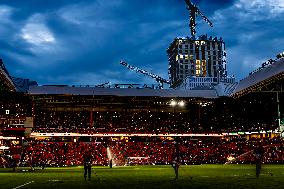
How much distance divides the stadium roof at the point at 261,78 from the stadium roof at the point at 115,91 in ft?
23.8

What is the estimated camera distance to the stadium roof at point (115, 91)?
178 ft

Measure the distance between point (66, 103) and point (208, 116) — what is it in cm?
2505

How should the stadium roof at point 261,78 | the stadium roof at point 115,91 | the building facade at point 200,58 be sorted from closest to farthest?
the stadium roof at point 261,78 < the stadium roof at point 115,91 < the building facade at point 200,58

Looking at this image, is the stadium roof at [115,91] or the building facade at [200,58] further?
the building facade at [200,58]

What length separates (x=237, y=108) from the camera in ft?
212

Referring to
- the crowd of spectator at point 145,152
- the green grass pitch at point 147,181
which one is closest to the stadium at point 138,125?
the crowd of spectator at point 145,152

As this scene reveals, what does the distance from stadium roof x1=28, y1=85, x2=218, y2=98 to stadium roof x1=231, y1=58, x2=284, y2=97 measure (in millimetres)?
7261

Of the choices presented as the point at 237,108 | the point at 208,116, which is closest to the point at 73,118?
the point at 208,116

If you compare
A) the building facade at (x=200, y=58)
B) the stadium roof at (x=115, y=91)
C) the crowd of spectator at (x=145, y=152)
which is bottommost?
the crowd of spectator at (x=145, y=152)

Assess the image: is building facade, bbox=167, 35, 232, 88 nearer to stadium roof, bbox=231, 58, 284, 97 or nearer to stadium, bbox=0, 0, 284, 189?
stadium, bbox=0, 0, 284, 189

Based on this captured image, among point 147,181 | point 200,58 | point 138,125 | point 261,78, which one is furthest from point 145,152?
point 200,58

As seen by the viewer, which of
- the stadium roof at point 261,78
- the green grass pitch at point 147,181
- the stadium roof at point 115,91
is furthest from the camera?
the stadium roof at point 115,91

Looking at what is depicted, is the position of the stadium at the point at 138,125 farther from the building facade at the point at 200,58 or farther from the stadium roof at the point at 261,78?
the building facade at the point at 200,58

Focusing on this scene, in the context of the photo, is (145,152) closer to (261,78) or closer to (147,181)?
(261,78)
